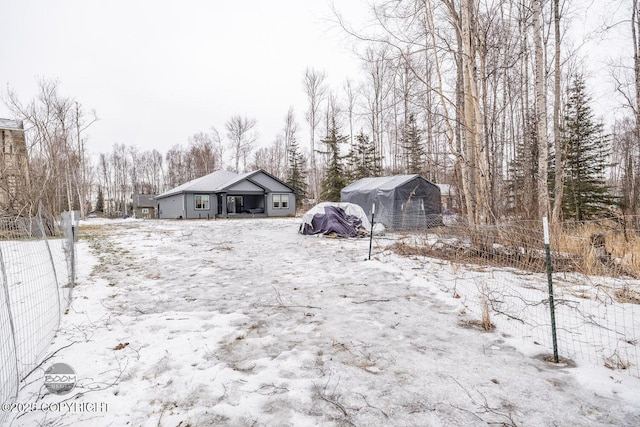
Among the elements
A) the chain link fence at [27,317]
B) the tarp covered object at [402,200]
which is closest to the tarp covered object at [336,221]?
the tarp covered object at [402,200]

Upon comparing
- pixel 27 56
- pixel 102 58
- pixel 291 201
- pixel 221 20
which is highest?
pixel 221 20

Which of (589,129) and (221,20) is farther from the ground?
(221,20)

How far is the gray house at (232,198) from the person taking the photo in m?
26.0

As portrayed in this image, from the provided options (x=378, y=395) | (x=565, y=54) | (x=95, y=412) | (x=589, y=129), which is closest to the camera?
(x=95, y=412)

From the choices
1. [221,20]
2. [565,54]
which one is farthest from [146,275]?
[221,20]

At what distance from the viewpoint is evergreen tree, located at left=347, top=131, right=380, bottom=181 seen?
25.0 meters

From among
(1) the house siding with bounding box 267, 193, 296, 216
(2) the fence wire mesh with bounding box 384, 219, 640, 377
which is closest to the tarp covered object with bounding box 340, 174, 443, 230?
(2) the fence wire mesh with bounding box 384, 219, 640, 377

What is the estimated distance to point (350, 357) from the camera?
106 inches

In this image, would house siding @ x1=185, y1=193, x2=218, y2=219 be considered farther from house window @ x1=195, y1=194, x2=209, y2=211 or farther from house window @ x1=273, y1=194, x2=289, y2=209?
house window @ x1=273, y1=194, x2=289, y2=209

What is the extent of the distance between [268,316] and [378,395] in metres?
1.94

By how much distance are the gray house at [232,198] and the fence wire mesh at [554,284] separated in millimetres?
20283

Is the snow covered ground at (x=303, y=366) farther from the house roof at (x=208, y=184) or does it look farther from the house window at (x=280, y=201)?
the house window at (x=280, y=201)

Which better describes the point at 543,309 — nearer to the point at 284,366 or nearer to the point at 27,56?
the point at 284,366

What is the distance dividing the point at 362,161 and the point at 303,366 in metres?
23.8
